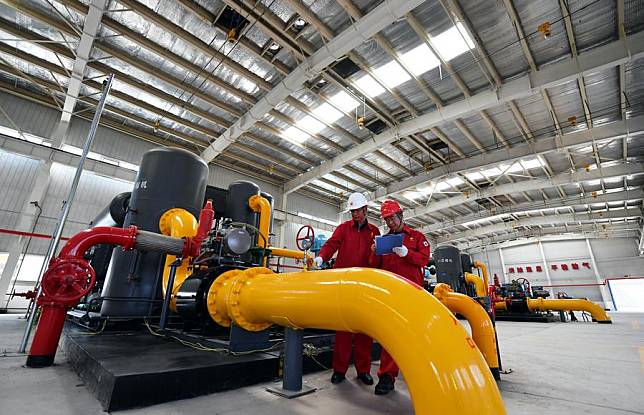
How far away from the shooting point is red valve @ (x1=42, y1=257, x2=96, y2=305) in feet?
6.73

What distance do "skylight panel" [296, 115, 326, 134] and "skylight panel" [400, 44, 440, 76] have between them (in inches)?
115

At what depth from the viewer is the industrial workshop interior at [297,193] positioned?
5.25ft

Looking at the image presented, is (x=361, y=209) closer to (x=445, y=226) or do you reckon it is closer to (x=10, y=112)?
(x=10, y=112)

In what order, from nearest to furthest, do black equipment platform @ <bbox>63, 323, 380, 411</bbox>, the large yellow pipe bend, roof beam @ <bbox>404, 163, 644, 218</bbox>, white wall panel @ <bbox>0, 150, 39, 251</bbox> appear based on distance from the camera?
black equipment platform @ <bbox>63, 323, 380, 411</bbox> < white wall panel @ <bbox>0, 150, 39, 251</bbox> < the large yellow pipe bend < roof beam @ <bbox>404, 163, 644, 218</bbox>

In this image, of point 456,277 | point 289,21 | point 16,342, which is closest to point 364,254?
point 16,342

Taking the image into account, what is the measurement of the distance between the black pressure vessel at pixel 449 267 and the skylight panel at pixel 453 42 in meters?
5.10

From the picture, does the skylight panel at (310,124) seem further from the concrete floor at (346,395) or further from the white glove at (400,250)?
the concrete floor at (346,395)

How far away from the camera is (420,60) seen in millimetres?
6086

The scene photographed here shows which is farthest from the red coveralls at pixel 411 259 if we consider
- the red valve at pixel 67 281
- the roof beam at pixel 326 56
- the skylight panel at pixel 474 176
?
the skylight panel at pixel 474 176

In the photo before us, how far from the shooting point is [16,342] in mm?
2949

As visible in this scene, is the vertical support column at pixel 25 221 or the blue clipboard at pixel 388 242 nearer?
the blue clipboard at pixel 388 242

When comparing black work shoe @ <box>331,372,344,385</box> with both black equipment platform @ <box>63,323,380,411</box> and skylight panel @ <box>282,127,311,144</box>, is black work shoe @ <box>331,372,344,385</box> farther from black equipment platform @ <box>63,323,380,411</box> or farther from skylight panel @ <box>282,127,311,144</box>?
skylight panel @ <box>282,127,311,144</box>

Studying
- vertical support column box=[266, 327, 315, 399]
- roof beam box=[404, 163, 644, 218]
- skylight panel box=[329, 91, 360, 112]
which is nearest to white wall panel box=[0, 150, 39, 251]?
skylight panel box=[329, 91, 360, 112]

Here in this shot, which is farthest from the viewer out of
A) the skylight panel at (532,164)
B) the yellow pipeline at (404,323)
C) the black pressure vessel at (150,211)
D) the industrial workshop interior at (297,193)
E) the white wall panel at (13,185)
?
the skylight panel at (532,164)
